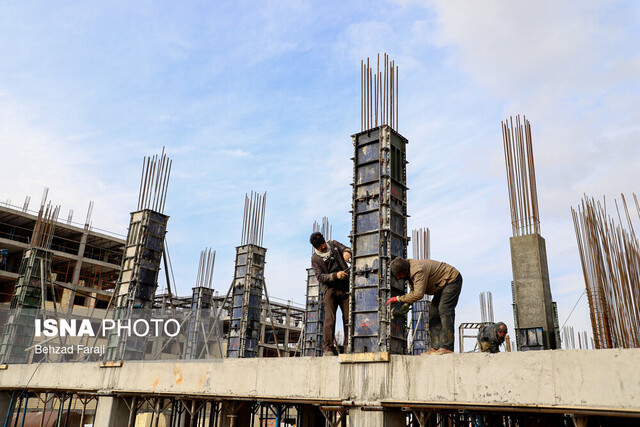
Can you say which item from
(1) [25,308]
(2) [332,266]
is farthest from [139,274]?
(2) [332,266]

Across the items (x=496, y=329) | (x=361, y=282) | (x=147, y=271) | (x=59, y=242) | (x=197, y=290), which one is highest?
(x=59, y=242)

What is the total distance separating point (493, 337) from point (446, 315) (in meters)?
1.45

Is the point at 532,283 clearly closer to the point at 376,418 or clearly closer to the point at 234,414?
the point at 376,418

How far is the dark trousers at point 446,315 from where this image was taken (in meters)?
7.23

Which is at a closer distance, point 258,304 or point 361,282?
point 361,282

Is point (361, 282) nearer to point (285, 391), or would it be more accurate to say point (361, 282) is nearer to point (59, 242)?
point (285, 391)

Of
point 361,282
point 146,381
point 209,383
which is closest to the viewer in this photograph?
point 361,282

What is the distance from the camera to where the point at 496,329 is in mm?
8016

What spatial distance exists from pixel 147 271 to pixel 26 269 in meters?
7.34

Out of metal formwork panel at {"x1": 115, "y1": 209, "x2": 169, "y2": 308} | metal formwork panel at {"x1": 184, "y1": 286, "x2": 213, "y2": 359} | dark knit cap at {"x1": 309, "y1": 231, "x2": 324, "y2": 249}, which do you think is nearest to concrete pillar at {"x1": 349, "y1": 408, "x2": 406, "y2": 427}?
dark knit cap at {"x1": 309, "y1": 231, "x2": 324, "y2": 249}

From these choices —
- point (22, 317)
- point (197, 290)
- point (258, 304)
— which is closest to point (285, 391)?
point (258, 304)

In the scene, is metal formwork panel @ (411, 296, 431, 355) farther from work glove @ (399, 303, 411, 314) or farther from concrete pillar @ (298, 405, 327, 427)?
work glove @ (399, 303, 411, 314)

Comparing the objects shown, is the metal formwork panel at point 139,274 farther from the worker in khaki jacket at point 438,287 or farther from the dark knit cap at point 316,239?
the worker in khaki jacket at point 438,287

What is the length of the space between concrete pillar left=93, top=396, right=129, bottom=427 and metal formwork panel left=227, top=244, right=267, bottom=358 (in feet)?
25.5
